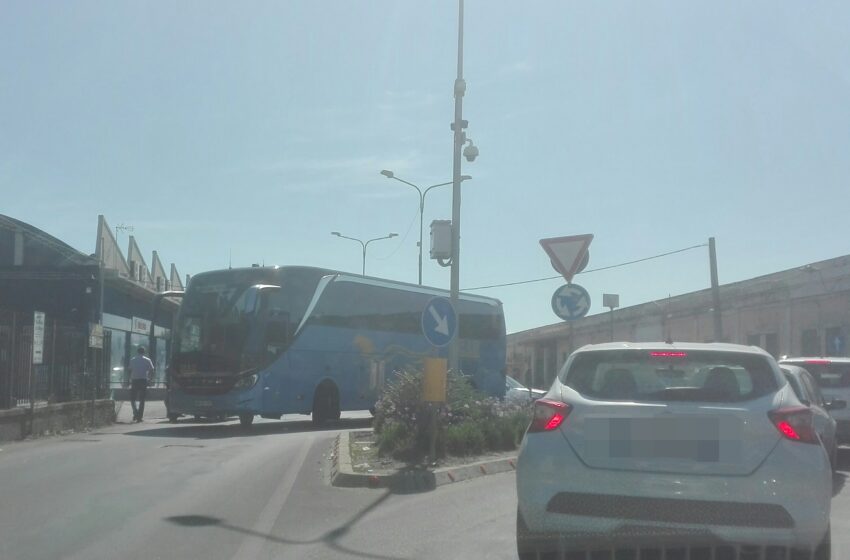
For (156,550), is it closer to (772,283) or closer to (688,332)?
(772,283)

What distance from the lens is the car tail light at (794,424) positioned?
6.01m

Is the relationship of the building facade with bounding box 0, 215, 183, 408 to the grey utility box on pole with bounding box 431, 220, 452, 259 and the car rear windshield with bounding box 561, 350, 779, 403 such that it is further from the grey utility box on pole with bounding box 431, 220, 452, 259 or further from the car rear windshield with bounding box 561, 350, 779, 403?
the car rear windshield with bounding box 561, 350, 779, 403

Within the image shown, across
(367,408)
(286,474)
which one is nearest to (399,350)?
(367,408)

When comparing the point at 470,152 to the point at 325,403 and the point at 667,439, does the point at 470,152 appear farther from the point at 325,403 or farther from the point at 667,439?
the point at 667,439

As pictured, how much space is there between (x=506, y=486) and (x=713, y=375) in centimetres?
498

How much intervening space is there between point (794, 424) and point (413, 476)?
18.1 ft

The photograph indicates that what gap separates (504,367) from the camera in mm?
28234

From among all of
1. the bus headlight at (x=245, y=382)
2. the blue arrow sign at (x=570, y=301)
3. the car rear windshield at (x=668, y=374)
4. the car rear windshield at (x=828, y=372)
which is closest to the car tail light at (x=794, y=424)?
the car rear windshield at (x=668, y=374)

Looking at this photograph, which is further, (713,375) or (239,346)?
(239,346)

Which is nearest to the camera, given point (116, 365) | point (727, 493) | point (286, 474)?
point (727, 493)

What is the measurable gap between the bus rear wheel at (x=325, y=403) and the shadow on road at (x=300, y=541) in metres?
13.0

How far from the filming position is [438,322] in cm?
1278

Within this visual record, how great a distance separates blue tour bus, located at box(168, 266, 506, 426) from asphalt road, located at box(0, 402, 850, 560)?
596 cm

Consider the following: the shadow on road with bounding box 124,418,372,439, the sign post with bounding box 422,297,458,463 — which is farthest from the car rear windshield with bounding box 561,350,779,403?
the shadow on road with bounding box 124,418,372,439
